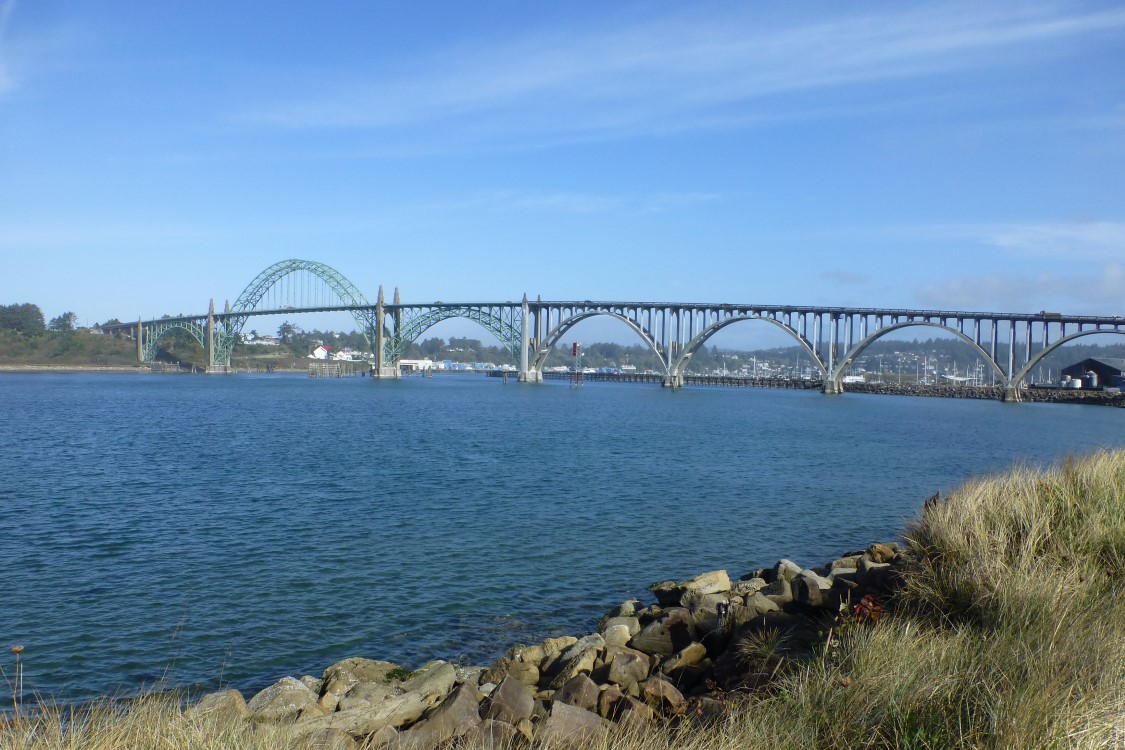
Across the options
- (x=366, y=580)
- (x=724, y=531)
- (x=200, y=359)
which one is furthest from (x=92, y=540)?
(x=200, y=359)

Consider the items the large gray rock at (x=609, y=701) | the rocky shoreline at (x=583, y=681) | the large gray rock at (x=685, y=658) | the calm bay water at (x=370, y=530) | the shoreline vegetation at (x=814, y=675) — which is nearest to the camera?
the shoreline vegetation at (x=814, y=675)

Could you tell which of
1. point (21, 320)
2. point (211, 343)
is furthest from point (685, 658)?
point (21, 320)

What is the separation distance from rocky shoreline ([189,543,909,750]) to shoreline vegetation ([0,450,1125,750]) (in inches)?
1.0

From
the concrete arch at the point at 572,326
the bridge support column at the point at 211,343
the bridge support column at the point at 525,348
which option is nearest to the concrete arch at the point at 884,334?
the concrete arch at the point at 572,326

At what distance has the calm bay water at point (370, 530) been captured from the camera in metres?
9.88

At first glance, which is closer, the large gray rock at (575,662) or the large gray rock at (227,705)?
the large gray rock at (227,705)

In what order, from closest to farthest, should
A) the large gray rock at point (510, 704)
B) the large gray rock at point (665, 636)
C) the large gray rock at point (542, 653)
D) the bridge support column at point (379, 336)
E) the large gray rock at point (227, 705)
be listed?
the large gray rock at point (227, 705) → the large gray rock at point (510, 704) → the large gray rock at point (542, 653) → the large gray rock at point (665, 636) → the bridge support column at point (379, 336)

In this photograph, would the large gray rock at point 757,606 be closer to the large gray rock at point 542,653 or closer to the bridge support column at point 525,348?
the large gray rock at point 542,653

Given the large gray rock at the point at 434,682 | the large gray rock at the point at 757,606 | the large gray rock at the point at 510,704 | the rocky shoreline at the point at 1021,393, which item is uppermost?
the large gray rock at the point at 757,606

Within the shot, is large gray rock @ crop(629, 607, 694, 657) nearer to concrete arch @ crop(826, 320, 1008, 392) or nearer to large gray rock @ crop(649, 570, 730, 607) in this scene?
large gray rock @ crop(649, 570, 730, 607)

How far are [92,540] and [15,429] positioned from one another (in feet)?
80.4

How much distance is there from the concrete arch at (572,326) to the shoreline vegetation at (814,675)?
84547 millimetres

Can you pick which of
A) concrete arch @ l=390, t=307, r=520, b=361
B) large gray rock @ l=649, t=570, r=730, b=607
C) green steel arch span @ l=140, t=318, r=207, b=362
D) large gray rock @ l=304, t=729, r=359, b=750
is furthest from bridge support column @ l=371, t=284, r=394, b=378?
large gray rock @ l=304, t=729, r=359, b=750

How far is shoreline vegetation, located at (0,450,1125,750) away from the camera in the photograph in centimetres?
423
